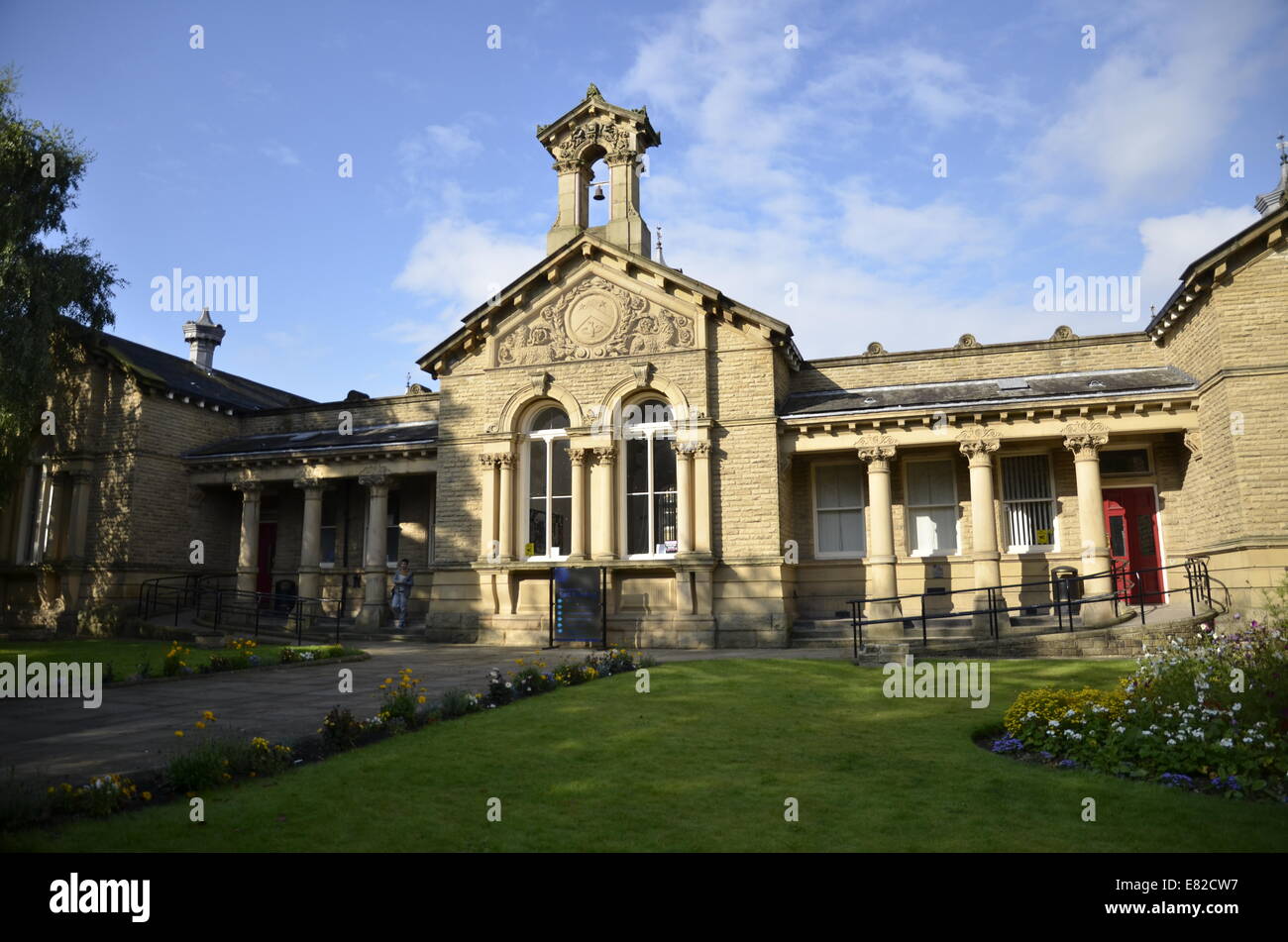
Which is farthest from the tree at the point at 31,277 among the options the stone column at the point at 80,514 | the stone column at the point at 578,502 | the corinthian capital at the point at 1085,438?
the corinthian capital at the point at 1085,438

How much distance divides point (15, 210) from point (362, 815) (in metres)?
21.8

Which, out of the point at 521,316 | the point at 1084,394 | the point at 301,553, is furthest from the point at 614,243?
the point at 301,553

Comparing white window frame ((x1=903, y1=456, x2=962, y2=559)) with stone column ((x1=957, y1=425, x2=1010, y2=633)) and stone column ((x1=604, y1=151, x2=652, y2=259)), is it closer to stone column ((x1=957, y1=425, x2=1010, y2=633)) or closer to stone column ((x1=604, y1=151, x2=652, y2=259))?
stone column ((x1=957, y1=425, x2=1010, y2=633))

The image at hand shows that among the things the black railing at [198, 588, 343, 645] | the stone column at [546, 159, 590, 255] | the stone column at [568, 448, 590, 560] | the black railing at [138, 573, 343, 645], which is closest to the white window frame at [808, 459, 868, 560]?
the stone column at [568, 448, 590, 560]

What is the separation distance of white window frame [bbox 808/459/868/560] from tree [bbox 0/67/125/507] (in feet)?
63.3

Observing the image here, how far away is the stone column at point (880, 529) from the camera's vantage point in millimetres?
19203

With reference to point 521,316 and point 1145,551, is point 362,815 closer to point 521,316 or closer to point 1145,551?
point 521,316

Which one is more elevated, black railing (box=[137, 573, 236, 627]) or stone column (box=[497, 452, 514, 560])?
stone column (box=[497, 452, 514, 560])

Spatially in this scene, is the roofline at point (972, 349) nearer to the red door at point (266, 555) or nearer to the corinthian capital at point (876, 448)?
the corinthian capital at point (876, 448)

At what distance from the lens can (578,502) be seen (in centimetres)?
2045

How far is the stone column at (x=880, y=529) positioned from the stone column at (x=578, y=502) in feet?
21.5

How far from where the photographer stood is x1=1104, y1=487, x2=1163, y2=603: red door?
18984 millimetres

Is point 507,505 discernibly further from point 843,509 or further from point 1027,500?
point 1027,500

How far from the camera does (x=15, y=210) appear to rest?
20.9 metres
